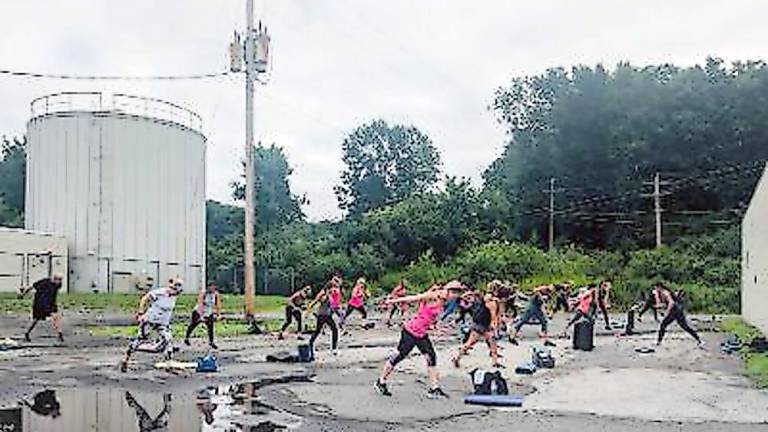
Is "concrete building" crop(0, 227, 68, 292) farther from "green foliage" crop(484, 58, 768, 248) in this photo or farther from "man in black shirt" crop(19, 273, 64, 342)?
"green foliage" crop(484, 58, 768, 248)

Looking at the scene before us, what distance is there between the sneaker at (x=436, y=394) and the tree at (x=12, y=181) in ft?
230

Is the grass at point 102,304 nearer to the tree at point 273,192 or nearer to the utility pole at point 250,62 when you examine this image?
the utility pole at point 250,62

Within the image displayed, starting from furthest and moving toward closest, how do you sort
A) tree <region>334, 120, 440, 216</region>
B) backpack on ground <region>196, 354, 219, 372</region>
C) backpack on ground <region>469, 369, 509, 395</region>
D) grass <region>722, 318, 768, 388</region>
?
1. tree <region>334, 120, 440, 216</region>
2. backpack on ground <region>196, 354, 219, 372</region>
3. grass <region>722, 318, 768, 388</region>
4. backpack on ground <region>469, 369, 509, 395</region>

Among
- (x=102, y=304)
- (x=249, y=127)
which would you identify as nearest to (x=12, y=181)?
(x=102, y=304)

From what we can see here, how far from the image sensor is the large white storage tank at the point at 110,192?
51.2 m

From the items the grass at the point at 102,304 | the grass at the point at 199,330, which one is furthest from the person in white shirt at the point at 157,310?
the grass at the point at 102,304

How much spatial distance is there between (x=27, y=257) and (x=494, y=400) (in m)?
39.5

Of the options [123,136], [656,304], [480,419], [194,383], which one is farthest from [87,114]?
[480,419]

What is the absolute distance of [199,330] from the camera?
29.7 m

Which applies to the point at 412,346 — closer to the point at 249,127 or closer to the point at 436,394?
the point at 436,394

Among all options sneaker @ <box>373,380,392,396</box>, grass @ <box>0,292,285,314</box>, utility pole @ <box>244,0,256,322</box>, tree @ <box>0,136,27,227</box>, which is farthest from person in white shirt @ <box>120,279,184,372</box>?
tree @ <box>0,136,27,227</box>

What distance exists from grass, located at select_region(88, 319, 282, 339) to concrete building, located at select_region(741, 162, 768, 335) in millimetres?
14030

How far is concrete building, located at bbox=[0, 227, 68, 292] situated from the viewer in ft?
155

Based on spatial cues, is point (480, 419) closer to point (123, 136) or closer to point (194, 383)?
point (194, 383)
